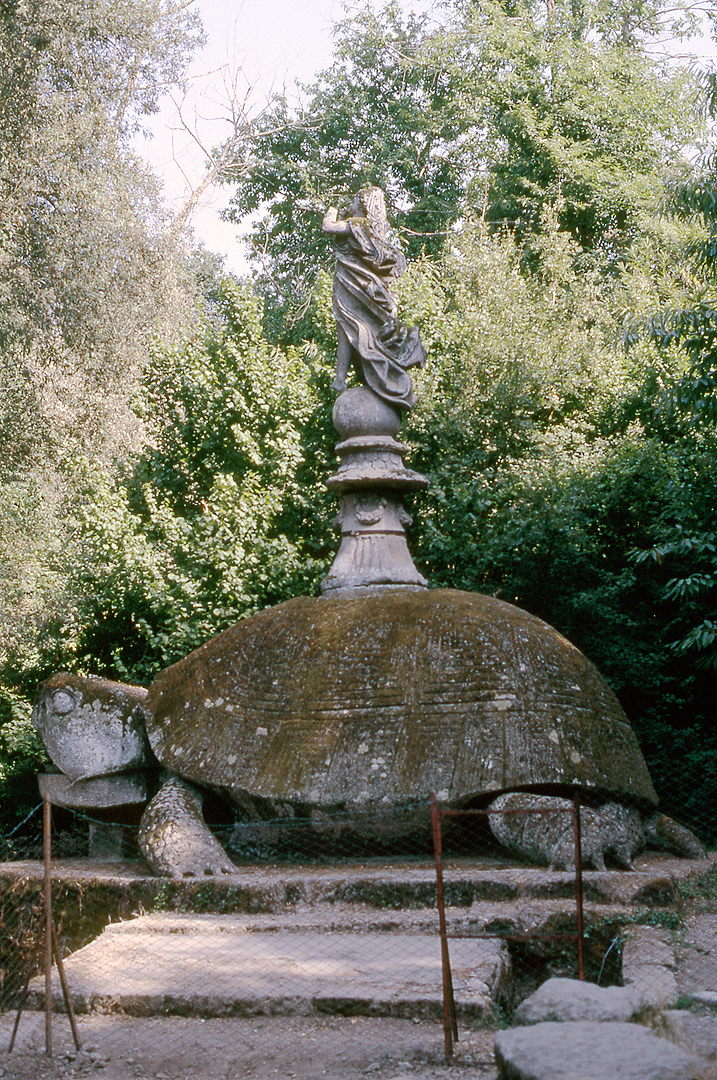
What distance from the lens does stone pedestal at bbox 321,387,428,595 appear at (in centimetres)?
812

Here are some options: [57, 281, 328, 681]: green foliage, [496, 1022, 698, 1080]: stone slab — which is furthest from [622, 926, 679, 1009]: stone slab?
[57, 281, 328, 681]: green foliage

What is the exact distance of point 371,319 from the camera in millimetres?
8727

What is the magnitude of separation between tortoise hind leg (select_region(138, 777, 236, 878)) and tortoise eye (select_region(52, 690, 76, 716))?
95 cm

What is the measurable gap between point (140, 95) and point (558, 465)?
9188mm

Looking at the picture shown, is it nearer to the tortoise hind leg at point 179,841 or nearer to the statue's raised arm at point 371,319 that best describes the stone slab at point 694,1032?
the tortoise hind leg at point 179,841

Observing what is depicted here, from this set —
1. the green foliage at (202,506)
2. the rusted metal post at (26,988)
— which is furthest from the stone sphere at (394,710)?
the green foliage at (202,506)

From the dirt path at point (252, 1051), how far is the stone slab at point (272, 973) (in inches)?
2.6

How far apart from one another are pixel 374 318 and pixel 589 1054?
673cm

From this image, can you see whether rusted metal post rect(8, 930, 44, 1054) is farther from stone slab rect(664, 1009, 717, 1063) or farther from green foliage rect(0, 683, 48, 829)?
green foliage rect(0, 683, 48, 829)

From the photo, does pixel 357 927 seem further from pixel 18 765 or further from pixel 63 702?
pixel 18 765

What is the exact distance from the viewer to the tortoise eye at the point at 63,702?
7508 mm

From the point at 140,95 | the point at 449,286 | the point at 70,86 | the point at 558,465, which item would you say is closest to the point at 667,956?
the point at 558,465

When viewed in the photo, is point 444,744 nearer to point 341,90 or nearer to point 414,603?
point 414,603

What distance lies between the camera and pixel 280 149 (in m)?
21.1
